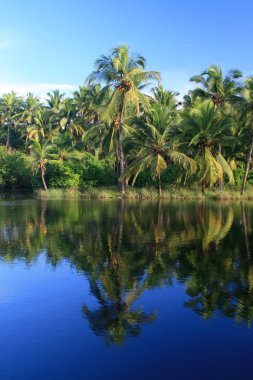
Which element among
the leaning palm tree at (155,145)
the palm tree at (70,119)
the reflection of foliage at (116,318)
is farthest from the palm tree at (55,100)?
the reflection of foliage at (116,318)

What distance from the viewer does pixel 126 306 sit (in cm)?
902

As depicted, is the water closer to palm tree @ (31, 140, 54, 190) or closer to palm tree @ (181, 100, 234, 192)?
palm tree @ (181, 100, 234, 192)

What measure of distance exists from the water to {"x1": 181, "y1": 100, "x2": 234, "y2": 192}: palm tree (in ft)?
60.8

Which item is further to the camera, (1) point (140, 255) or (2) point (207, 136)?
(2) point (207, 136)

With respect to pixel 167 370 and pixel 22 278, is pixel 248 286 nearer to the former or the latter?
pixel 167 370

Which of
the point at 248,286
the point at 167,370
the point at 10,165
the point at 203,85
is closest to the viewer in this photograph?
the point at 167,370

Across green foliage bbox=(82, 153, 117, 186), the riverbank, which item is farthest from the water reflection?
green foliage bbox=(82, 153, 117, 186)

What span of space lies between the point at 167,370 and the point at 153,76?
33.8 metres

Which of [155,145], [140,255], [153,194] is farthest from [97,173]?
[140,255]

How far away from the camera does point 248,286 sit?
33.8ft

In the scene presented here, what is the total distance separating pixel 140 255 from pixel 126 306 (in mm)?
5021

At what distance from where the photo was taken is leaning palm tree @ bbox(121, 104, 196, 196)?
37094mm

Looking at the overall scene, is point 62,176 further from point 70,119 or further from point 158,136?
point 70,119

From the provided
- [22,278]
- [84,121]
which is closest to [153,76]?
[84,121]
